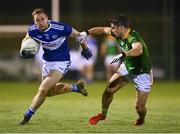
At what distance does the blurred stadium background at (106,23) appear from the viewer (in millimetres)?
26812

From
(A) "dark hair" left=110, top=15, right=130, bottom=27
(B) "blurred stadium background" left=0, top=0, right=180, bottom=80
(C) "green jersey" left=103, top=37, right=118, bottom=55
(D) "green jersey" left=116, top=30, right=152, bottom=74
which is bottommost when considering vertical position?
(B) "blurred stadium background" left=0, top=0, right=180, bottom=80

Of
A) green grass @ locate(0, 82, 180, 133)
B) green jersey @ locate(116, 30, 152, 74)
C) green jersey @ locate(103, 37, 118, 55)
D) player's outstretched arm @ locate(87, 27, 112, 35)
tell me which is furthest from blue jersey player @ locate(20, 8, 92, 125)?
green jersey @ locate(103, 37, 118, 55)

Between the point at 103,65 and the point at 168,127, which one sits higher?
the point at 168,127

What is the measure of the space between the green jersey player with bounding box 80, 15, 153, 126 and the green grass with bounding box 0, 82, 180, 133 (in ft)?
1.17

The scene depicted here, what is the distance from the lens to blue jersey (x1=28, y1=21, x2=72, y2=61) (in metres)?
12.1

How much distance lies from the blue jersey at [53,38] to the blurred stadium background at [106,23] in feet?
38.0

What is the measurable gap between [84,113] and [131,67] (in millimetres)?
2409

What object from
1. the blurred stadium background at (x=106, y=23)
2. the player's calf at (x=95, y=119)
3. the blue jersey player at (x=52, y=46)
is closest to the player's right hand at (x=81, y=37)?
the blue jersey player at (x=52, y=46)

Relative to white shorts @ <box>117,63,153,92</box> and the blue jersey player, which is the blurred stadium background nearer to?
the blue jersey player

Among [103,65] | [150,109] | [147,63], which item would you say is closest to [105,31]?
[147,63]

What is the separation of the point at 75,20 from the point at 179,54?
4.11 meters

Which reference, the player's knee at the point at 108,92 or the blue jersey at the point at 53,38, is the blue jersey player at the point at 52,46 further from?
the player's knee at the point at 108,92

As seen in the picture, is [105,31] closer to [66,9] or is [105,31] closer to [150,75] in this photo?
[150,75]

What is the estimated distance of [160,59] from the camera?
27.1 meters
